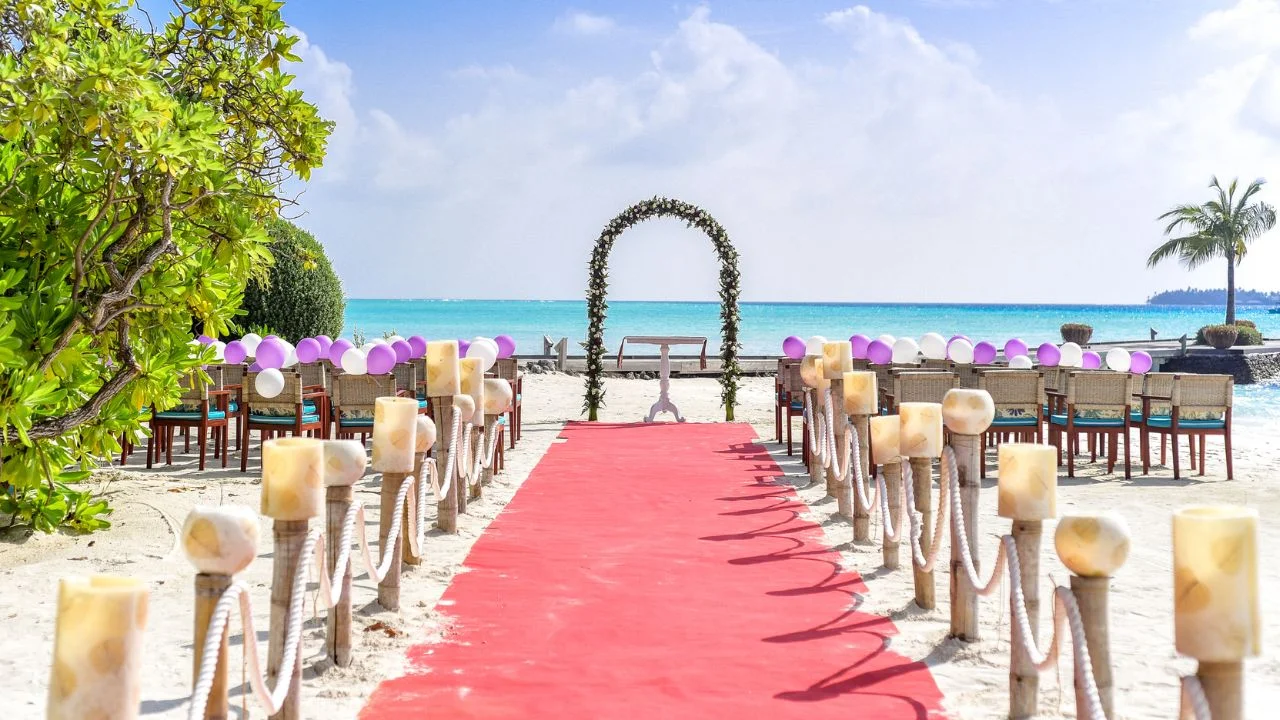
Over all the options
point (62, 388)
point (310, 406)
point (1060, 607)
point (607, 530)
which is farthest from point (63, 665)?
point (310, 406)

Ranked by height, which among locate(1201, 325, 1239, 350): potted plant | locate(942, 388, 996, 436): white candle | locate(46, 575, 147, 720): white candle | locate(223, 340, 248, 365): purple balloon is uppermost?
locate(1201, 325, 1239, 350): potted plant

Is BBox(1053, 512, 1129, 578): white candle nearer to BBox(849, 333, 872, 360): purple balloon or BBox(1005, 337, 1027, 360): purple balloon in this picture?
BBox(849, 333, 872, 360): purple balloon

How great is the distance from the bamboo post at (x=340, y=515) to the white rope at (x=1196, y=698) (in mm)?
2761

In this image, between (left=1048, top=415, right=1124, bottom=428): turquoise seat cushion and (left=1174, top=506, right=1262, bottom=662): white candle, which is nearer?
(left=1174, top=506, right=1262, bottom=662): white candle

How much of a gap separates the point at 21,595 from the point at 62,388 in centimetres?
120

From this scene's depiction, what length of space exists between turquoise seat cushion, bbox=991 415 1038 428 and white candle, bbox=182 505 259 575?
26.1 feet

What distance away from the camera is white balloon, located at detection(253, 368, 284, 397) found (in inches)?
371

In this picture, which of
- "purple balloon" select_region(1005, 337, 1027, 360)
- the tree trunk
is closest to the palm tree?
the tree trunk

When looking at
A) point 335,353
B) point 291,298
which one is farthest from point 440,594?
point 291,298

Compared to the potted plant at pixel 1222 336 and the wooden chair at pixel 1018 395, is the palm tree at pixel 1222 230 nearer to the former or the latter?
the potted plant at pixel 1222 336

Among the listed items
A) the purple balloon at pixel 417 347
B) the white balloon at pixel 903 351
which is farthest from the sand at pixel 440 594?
the purple balloon at pixel 417 347

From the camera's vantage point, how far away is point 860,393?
6.33 meters

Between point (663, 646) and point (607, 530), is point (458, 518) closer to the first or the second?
point (607, 530)

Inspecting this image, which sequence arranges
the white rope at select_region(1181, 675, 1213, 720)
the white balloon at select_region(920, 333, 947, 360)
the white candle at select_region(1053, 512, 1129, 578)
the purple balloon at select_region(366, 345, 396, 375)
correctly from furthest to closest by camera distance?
1. the white balloon at select_region(920, 333, 947, 360)
2. the purple balloon at select_region(366, 345, 396, 375)
3. the white candle at select_region(1053, 512, 1129, 578)
4. the white rope at select_region(1181, 675, 1213, 720)
